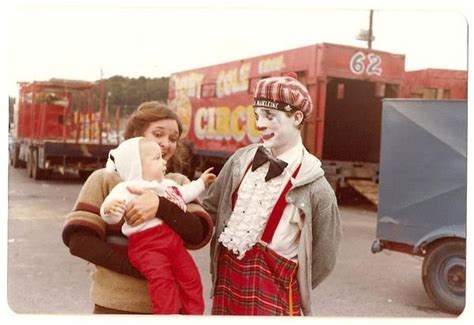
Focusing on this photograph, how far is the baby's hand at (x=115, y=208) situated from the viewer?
150 centimetres

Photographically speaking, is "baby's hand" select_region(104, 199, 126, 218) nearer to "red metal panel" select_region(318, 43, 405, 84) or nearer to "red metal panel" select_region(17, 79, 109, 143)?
"red metal panel" select_region(17, 79, 109, 143)

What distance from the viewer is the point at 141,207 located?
153 cm

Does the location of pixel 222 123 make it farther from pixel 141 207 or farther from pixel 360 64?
pixel 141 207

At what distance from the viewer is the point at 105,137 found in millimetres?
2021

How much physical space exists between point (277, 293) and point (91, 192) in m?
0.54

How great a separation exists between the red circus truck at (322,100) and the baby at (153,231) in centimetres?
41

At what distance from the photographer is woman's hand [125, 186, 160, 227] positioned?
1523mm

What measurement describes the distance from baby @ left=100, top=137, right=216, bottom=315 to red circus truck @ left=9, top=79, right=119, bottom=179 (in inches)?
10.7

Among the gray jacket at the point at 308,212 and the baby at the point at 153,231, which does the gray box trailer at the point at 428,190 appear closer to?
the gray jacket at the point at 308,212

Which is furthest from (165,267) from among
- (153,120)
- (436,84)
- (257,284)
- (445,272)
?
(445,272)

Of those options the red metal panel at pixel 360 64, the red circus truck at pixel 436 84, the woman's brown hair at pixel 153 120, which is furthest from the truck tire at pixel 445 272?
the woman's brown hair at pixel 153 120

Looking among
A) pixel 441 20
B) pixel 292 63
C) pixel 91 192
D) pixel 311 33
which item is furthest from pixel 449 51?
pixel 91 192

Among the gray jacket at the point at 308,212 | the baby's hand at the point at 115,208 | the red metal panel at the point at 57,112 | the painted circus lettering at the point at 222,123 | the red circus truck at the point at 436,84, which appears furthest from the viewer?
the painted circus lettering at the point at 222,123

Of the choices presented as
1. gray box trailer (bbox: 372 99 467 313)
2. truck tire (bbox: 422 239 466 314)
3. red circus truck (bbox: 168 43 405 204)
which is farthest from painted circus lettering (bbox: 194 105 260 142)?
truck tire (bbox: 422 239 466 314)
